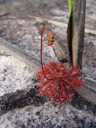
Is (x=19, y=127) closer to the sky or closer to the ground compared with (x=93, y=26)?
closer to the ground

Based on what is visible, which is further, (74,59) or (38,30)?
(38,30)

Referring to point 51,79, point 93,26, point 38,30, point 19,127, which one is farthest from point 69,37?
point 93,26

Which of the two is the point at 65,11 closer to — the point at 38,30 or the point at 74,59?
the point at 38,30

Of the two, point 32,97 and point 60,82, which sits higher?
point 60,82

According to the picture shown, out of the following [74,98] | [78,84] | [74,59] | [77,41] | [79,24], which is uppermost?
[79,24]

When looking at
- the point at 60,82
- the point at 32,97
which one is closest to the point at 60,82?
the point at 60,82

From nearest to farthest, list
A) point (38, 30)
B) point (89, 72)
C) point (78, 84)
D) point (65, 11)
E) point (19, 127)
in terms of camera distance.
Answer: point (19, 127)
point (78, 84)
point (89, 72)
point (38, 30)
point (65, 11)

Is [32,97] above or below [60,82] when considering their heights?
below

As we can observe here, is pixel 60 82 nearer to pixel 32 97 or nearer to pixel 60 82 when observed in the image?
pixel 60 82
